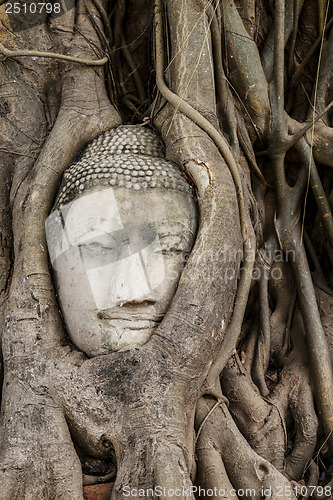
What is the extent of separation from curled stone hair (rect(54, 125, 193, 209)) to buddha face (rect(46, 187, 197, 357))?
0.11 feet

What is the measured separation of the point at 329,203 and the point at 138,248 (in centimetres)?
101

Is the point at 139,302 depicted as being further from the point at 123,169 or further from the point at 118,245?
the point at 123,169

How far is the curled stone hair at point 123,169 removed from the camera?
207cm

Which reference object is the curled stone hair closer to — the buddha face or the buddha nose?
the buddha face

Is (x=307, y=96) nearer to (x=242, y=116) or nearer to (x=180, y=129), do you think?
(x=242, y=116)

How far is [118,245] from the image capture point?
79.0 inches

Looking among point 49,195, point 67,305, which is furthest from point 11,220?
point 67,305

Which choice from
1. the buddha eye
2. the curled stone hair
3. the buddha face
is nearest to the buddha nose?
the buddha face

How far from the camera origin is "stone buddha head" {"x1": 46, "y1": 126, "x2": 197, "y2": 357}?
1944mm

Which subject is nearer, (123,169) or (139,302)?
(139,302)

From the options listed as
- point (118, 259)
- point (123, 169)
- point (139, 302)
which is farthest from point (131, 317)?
point (123, 169)

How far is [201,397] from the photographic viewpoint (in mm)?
2045

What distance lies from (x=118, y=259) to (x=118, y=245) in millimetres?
54

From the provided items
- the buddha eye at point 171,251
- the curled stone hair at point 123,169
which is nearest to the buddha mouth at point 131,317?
the buddha eye at point 171,251
